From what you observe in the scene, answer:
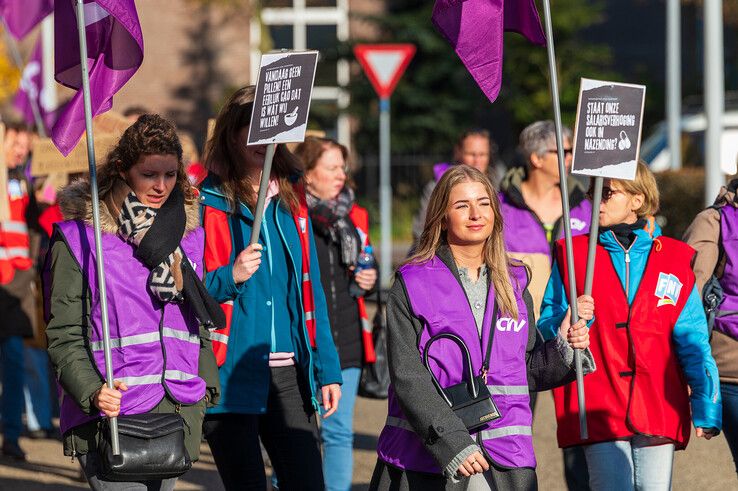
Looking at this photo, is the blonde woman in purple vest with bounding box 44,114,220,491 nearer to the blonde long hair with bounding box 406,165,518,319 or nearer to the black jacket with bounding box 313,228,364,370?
the blonde long hair with bounding box 406,165,518,319

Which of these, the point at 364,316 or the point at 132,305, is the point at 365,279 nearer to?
the point at 364,316

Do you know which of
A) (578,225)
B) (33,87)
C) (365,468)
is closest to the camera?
(578,225)

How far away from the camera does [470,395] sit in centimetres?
429

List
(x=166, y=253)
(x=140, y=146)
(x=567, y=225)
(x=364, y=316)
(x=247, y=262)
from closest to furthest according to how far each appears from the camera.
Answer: (x=166, y=253)
(x=140, y=146)
(x=247, y=262)
(x=567, y=225)
(x=364, y=316)

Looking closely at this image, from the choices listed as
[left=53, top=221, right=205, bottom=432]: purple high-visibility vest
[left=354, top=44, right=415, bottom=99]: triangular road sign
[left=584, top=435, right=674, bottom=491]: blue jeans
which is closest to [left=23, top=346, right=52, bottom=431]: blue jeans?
[left=53, top=221, right=205, bottom=432]: purple high-visibility vest

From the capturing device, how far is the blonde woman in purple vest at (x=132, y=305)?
14.5ft

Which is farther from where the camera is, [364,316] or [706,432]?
[364,316]

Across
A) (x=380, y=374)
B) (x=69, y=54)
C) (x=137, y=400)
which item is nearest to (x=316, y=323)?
(x=137, y=400)

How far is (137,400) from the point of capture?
174 inches

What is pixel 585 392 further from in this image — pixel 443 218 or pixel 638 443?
pixel 443 218

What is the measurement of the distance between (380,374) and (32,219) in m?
3.10

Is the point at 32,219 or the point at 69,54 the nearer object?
the point at 69,54

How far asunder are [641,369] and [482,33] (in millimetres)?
1439

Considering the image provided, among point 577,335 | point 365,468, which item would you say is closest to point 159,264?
point 577,335
